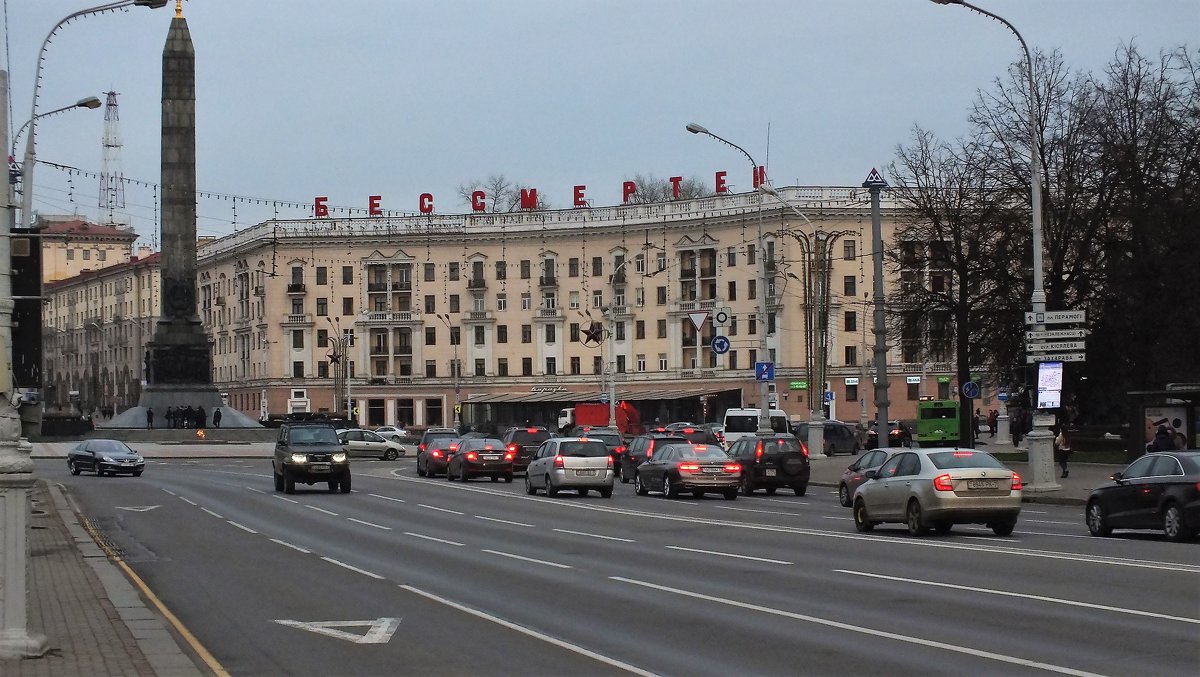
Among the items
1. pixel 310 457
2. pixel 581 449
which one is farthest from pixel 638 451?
pixel 310 457

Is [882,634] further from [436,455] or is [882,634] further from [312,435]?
[436,455]

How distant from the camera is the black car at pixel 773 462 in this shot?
138 feet

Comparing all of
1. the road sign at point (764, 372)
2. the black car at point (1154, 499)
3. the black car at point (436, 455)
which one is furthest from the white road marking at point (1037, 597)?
the road sign at point (764, 372)

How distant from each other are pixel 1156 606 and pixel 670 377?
107 metres

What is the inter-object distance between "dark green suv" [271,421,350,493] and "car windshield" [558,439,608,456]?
6.40 m

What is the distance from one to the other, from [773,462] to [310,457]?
1246 cm

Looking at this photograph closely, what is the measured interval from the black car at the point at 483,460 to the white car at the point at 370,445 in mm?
27401

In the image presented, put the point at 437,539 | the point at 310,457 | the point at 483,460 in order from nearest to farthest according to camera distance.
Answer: the point at 437,539 → the point at 310,457 → the point at 483,460

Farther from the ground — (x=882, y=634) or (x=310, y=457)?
(x=310, y=457)

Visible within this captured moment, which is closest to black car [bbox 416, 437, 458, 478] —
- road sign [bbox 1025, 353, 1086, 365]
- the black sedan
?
the black sedan

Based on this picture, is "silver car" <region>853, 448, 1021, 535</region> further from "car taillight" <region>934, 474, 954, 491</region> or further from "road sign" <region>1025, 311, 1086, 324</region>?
"road sign" <region>1025, 311, 1086, 324</region>

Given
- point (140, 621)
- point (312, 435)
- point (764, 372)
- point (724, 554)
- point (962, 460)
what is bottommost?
point (724, 554)

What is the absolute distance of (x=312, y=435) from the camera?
143 feet

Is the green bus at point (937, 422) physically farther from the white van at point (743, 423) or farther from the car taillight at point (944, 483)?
the car taillight at point (944, 483)
